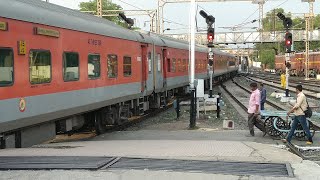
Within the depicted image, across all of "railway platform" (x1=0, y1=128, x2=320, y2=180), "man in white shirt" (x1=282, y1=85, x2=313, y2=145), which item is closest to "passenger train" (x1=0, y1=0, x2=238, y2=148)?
"railway platform" (x1=0, y1=128, x2=320, y2=180)

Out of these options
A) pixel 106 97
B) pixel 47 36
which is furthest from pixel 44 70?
pixel 106 97

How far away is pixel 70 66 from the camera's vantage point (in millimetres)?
11734

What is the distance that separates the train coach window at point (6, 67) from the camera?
350 inches

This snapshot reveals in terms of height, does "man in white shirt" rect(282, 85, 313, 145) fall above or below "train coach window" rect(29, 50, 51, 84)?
below

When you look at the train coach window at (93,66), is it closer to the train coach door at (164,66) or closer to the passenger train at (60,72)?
the passenger train at (60,72)

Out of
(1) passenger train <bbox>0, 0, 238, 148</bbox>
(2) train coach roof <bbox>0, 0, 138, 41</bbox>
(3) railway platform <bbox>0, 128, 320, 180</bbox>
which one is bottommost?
(3) railway platform <bbox>0, 128, 320, 180</bbox>

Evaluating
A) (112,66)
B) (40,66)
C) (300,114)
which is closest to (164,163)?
(40,66)

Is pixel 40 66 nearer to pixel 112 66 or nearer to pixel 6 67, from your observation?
pixel 6 67

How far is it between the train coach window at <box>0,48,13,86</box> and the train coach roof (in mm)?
673

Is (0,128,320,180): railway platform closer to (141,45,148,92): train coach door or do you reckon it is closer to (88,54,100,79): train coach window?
(88,54,100,79): train coach window

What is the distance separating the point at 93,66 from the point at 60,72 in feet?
6.93

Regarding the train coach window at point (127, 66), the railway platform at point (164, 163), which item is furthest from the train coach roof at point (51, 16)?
the railway platform at point (164, 163)

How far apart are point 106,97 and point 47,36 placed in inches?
167

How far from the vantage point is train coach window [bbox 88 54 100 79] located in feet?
42.6
